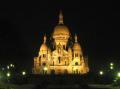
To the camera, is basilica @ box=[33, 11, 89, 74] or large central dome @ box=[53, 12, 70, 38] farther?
large central dome @ box=[53, 12, 70, 38]

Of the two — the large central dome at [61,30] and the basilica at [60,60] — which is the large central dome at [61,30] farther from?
the basilica at [60,60]

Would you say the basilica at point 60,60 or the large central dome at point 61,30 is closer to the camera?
the basilica at point 60,60

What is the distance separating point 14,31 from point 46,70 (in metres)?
24.4

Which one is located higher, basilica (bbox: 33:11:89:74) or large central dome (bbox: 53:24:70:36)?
large central dome (bbox: 53:24:70:36)

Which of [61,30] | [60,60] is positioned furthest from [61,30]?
[60,60]

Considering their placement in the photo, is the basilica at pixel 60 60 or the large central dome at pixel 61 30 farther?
the large central dome at pixel 61 30

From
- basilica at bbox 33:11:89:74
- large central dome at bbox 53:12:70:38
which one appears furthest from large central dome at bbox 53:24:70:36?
basilica at bbox 33:11:89:74

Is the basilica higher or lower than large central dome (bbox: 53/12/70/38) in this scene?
lower

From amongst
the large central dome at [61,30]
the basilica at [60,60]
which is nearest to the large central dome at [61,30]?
the large central dome at [61,30]

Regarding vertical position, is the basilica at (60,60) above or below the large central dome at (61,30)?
below

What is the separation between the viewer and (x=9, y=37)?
87.9 meters

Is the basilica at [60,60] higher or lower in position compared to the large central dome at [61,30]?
lower

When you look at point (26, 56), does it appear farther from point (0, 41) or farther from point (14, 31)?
point (0, 41)

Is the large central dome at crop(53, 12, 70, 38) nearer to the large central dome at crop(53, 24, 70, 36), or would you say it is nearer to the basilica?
the large central dome at crop(53, 24, 70, 36)
